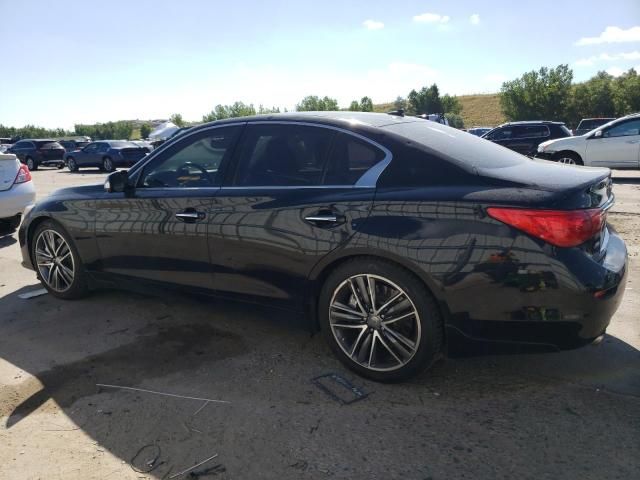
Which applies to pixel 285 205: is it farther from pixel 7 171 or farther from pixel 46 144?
pixel 46 144

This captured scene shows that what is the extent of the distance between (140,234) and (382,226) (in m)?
2.08

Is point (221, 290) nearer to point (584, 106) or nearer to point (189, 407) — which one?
point (189, 407)

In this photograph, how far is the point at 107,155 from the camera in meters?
24.0

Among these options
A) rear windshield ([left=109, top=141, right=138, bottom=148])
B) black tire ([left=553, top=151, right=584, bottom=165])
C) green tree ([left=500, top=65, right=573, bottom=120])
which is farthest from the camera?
green tree ([left=500, top=65, right=573, bottom=120])

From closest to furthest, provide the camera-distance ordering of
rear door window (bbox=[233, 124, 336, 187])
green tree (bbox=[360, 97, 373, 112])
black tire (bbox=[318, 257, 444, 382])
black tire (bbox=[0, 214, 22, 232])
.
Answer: black tire (bbox=[318, 257, 444, 382]) → rear door window (bbox=[233, 124, 336, 187]) → black tire (bbox=[0, 214, 22, 232]) → green tree (bbox=[360, 97, 373, 112])

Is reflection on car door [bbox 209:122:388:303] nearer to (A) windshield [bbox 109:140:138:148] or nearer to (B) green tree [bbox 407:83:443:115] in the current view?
(A) windshield [bbox 109:140:138:148]

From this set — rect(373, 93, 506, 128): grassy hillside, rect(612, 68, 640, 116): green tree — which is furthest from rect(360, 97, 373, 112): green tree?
rect(612, 68, 640, 116): green tree

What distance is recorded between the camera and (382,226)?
2.96 meters

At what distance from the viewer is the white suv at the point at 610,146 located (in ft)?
43.5

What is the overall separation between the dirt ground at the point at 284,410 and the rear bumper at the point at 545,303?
0.43 m

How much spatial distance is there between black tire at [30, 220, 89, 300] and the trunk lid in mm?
3147

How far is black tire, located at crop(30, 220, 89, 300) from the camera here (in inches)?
183

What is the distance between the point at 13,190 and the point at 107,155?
17.6m

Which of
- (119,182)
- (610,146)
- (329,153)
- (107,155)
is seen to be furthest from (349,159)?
(107,155)
